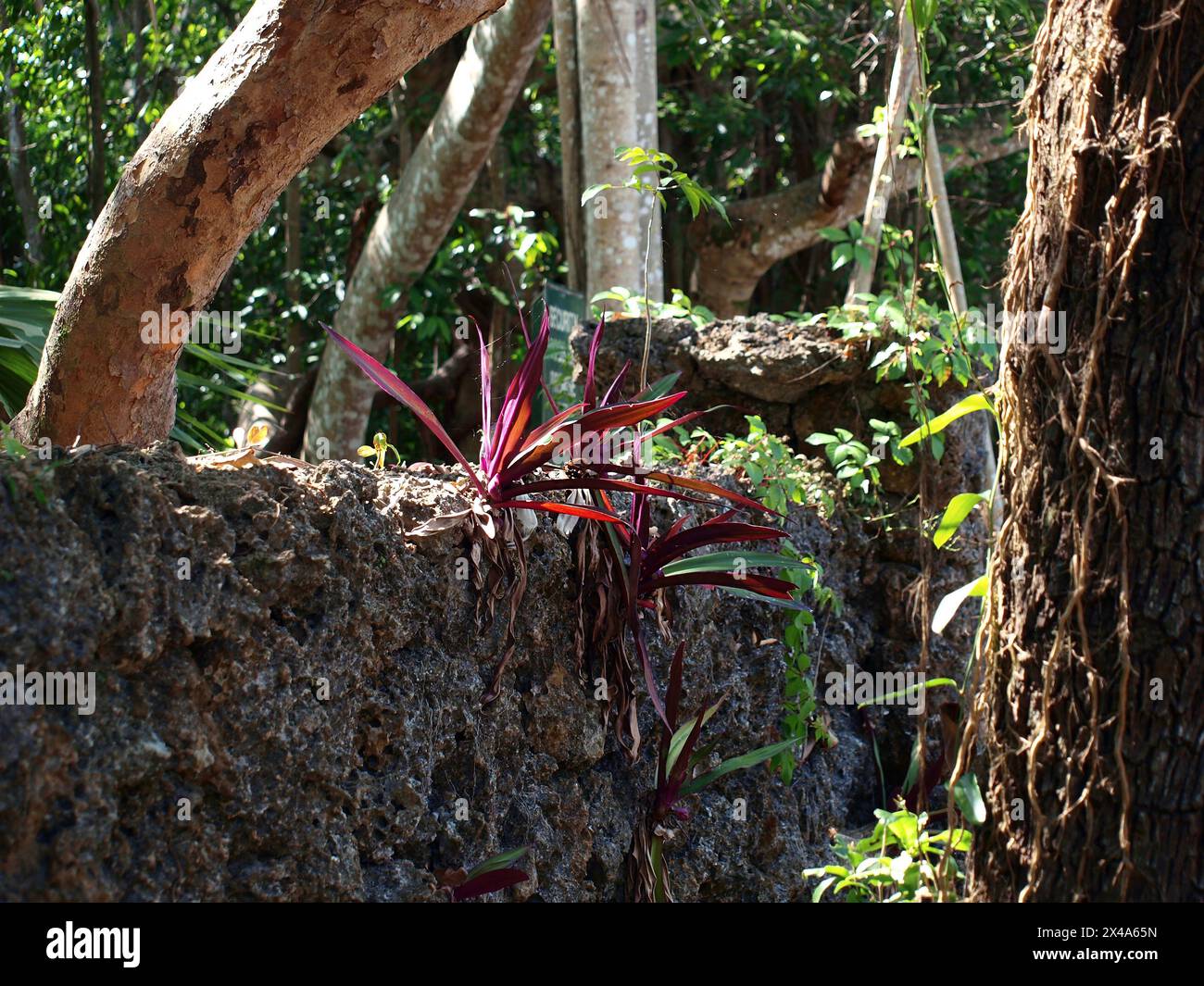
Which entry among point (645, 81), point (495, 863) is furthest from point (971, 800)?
point (645, 81)

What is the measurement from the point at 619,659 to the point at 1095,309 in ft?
5.05

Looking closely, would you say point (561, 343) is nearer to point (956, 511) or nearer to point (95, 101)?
point (956, 511)

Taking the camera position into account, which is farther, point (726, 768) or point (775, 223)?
point (775, 223)

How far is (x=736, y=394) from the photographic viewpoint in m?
4.86

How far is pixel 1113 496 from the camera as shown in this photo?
1.89 m

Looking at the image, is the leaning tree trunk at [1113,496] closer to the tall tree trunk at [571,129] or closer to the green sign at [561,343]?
the green sign at [561,343]

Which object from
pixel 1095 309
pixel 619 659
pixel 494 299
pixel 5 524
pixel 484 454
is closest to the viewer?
pixel 5 524

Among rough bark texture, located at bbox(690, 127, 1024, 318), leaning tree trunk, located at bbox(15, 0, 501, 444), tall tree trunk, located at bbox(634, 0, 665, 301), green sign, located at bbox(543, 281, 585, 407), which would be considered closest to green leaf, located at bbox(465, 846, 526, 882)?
leaning tree trunk, located at bbox(15, 0, 501, 444)

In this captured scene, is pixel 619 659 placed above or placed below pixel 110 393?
below

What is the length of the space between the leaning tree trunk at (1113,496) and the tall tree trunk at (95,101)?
19.5 ft

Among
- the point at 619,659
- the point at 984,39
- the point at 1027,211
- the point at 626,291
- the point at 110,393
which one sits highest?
the point at 984,39

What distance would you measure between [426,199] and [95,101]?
6.46 ft
